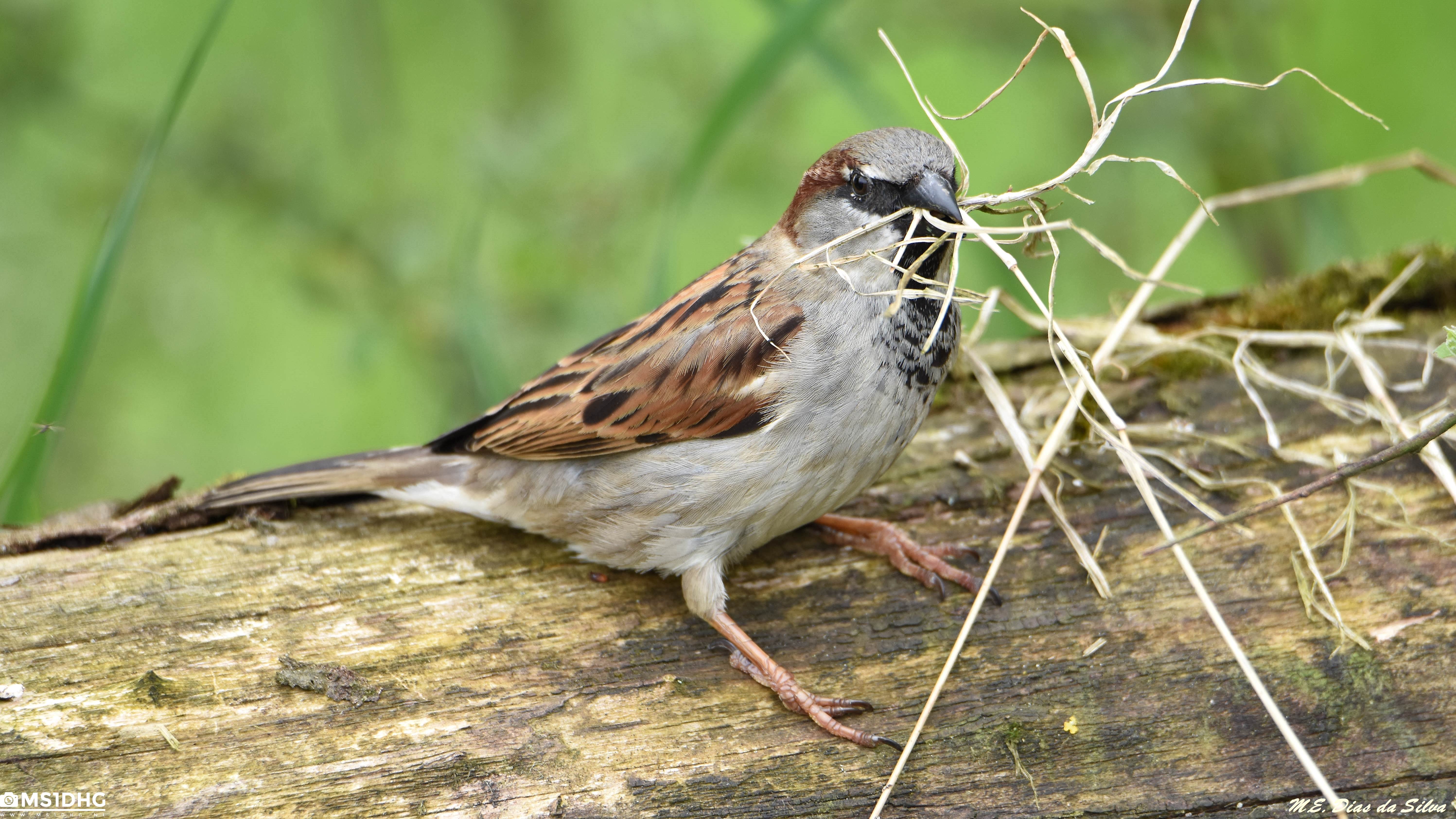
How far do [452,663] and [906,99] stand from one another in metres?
5.97

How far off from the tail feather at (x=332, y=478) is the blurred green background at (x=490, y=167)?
2.51 ft

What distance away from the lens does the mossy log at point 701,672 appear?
2.53m

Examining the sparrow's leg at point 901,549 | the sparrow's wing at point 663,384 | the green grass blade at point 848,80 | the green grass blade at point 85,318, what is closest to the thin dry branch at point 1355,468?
the sparrow's leg at point 901,549

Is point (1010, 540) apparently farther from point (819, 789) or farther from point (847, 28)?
point (847, 28)

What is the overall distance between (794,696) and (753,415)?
791 millimetres

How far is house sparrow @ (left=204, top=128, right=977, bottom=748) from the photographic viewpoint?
298cm

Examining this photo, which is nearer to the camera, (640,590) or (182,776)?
(182,776)

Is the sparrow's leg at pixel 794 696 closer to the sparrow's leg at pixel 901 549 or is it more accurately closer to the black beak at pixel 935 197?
the sparrow's leg at pixel 901 549

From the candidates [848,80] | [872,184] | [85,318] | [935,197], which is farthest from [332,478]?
[848,80]

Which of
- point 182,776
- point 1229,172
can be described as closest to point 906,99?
point 1229,172

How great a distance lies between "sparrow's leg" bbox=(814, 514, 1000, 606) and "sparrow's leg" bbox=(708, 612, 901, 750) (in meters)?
0.53

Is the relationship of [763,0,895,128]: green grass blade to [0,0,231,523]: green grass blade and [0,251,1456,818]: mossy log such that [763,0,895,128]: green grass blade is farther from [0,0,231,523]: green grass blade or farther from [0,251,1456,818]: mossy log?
[0,0,231,523]: green grass blade

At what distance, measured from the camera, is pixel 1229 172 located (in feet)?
19.1

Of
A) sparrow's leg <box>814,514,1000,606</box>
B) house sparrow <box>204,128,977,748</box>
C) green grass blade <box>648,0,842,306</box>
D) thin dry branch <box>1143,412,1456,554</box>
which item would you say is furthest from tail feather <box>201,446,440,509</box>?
thin dry branch <box>1143,412,1456,554</box>
